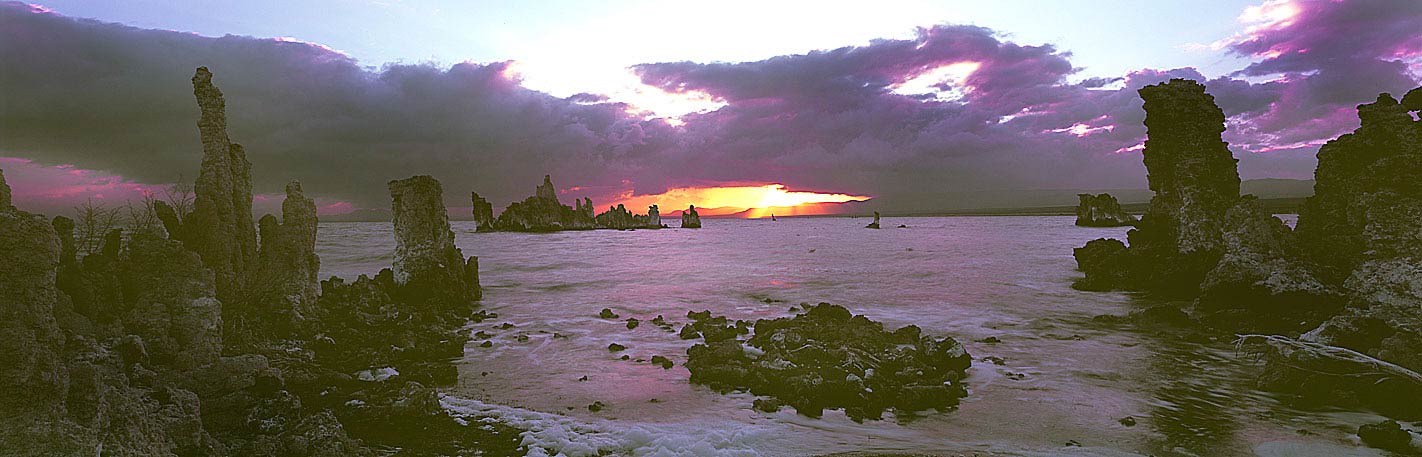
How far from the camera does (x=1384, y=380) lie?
980 centimetres

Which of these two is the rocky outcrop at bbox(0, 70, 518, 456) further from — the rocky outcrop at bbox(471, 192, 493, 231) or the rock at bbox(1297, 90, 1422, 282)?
the rocky outcrop at bbox(471, 192, 493, 231)

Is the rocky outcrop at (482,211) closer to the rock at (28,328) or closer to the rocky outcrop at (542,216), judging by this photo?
the rocky outcrop at (542,216)

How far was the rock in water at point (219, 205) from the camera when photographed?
42.5 feet

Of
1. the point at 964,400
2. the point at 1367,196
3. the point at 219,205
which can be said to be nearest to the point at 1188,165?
the point at 1367,196

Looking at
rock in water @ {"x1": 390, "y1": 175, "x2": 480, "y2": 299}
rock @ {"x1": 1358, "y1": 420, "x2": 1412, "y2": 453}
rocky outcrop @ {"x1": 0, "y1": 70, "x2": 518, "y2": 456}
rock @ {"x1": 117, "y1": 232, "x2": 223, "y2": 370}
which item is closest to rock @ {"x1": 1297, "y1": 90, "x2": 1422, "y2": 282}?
rock @ {"x1": 1358, "y1": 420, "x2": 1412, "y2": 453}

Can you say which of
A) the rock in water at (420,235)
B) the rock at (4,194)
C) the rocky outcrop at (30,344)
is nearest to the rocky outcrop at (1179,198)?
the rock in water at (420,235)

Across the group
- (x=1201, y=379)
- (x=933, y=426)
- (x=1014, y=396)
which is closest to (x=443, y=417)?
(x=933, y=426)

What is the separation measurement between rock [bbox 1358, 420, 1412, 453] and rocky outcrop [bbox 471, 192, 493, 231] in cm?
11711

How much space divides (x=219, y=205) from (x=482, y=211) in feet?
349

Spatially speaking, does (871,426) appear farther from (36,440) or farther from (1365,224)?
(1365,224)

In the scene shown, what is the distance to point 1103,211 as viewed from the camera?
365 feet

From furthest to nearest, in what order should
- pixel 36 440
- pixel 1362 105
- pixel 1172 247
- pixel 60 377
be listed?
pixel 1172 247 < pixel 1362 105 < pixel 60 377 < pixel 36 440

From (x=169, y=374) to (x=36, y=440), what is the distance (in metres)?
3.42

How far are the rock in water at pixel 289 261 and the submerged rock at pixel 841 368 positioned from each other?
974 centimetres
